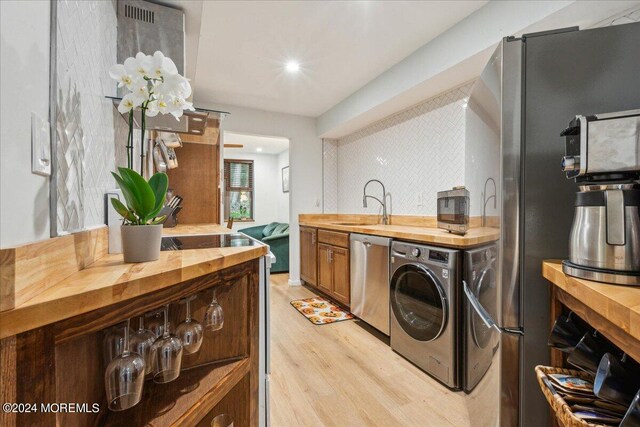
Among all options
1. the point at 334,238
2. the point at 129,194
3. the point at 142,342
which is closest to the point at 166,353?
the point at 142,342

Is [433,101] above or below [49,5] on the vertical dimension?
above

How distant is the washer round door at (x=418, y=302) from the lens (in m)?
1.86

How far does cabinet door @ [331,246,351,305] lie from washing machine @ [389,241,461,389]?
0.75 meters

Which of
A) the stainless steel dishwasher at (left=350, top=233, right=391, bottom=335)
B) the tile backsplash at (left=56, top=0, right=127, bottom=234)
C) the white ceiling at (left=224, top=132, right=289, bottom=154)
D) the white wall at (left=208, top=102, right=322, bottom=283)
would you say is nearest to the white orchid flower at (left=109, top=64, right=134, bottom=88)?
the tile backsplash at (left=56, top=0, right=127, bottom=234)

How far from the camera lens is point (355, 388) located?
1807 mm

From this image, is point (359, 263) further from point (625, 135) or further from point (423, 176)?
point (625, 135)

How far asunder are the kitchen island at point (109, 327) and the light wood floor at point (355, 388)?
0.66 m

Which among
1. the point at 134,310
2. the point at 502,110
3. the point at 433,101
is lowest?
the point at 134,310

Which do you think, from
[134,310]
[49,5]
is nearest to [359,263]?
[134,310]

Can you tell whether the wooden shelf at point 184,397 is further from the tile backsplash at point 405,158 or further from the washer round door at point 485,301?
the tile backsplash at point 405,158

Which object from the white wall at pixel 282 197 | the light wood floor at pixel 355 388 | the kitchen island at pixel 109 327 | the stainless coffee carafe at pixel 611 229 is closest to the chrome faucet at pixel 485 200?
the stainless coffee carafe at pixel 611 229

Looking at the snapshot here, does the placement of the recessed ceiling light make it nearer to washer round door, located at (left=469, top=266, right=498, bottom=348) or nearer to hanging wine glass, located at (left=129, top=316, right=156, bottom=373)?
washer round door, located at (left=469, top=266, right=498, bottom=348)

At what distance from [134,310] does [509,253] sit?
3.89 ft

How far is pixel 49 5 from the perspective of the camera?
662 millimetres
